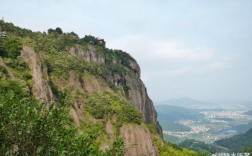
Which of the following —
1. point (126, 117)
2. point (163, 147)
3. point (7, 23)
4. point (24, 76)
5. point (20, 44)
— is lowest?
point (163, 147)

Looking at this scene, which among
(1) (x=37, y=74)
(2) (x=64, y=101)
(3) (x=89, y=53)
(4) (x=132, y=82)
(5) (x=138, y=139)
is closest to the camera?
(2) (x=64, y=101)

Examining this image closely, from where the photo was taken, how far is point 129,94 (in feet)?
246

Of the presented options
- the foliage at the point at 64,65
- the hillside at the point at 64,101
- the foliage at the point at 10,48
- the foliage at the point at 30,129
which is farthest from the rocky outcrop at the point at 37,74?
the foliage at the point at 30,129

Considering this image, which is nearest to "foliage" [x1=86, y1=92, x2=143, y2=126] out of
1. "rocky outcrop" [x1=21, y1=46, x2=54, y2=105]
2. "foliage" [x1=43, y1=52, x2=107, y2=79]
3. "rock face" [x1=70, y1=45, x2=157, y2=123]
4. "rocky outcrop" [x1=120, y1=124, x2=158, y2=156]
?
"rocky outcrop" [x1=120, y1=124, x2=158, y2=156]

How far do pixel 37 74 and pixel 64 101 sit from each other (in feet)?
93.6

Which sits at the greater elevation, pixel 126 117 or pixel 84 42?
pixel 84 42

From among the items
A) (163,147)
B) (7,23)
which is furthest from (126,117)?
(7,23)

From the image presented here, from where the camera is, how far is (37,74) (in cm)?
4375

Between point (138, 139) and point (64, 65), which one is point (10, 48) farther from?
point (138, 139)

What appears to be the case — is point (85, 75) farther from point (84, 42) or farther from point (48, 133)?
point (48, 133)

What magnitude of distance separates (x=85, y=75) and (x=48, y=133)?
41.3 m

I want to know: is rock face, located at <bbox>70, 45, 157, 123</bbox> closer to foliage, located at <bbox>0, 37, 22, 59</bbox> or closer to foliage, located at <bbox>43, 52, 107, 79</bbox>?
foliage, located at <bbox>43, 52, 107, 79</bbox>

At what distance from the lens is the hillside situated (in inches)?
580

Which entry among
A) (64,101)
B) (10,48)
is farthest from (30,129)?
(10,48)
